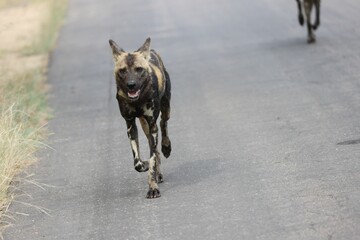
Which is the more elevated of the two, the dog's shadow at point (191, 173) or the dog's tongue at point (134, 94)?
the dog's tongue at point (134, 94)

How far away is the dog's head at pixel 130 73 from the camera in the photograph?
8.48 metres

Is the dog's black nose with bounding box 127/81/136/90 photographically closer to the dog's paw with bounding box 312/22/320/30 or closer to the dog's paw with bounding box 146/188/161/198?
the dog's paw with bounding box 146/188/161/198

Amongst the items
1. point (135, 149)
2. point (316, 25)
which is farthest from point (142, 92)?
point (316, 25)

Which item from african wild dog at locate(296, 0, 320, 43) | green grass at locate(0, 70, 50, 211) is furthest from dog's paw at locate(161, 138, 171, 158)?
african wild dog at locate(296, 0, 320, 43)

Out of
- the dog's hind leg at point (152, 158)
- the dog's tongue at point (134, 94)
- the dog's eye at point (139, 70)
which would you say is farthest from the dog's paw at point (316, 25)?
the dog's tongue at point (134, 94)

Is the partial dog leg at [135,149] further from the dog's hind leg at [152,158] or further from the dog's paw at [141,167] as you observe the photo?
the dog's hind leg at [152,158]

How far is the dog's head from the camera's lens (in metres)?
8.48

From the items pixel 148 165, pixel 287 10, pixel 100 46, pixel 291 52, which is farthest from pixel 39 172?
pixel 287 10

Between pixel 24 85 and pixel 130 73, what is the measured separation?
20.4 ft

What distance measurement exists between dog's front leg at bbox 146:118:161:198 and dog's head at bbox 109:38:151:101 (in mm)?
442

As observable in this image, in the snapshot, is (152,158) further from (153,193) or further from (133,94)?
(133,94)

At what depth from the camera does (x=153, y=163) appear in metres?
8.80

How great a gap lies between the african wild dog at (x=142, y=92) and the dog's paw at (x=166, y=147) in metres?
0.30

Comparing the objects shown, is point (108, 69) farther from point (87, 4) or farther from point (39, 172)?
point (87, 4)
